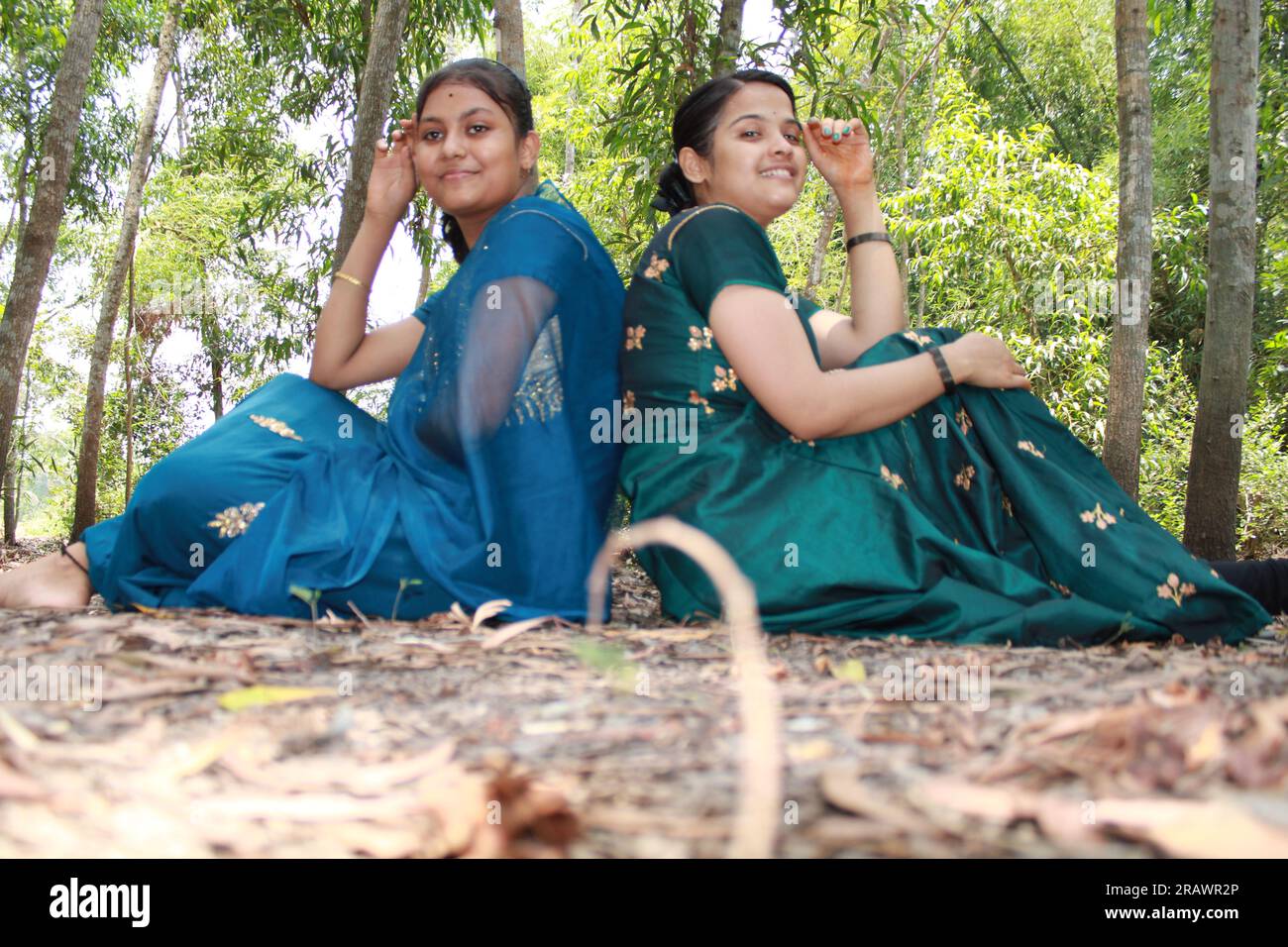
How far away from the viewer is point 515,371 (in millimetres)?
2137

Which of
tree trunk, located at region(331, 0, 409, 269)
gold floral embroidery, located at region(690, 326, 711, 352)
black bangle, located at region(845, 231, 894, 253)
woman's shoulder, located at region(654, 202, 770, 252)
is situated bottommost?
gold floral embroidery, located at region(690, 326, 711, 352)

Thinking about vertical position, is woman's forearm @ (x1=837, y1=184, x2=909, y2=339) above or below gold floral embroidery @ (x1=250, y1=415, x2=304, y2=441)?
above

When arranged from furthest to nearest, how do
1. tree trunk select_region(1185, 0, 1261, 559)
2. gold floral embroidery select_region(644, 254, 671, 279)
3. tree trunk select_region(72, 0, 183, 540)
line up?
tree trunk select_region(72, 0, 183, 540)
tree trunk select_region(1185, 0, 1261, 559)
gold floral embroidery select_region(644, 254, 671, 279)

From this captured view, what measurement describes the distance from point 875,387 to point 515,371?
28.9 inches

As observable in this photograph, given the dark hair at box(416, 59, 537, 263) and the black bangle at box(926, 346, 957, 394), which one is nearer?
the black bangle at box(926, 346, 957, 394)

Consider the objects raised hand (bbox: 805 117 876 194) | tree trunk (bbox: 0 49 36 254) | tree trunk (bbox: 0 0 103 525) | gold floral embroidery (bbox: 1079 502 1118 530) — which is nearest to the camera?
gold floral embroidery (bbox: 1079 502 1118 530)

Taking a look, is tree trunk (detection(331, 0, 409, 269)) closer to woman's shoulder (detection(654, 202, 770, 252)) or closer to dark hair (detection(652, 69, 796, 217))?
dark hair (detection(652, 69, 796, 217))

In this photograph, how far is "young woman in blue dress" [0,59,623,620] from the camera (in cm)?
208

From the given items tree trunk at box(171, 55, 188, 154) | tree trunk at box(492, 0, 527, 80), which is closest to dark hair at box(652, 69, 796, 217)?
tree trunk at box(492, 0, 527, 80)

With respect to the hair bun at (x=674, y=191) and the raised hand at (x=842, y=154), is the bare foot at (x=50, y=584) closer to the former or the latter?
the hair bun at (x=674, y=191)

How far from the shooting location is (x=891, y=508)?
2010 millimetres

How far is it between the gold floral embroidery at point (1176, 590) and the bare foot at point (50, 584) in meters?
2.22

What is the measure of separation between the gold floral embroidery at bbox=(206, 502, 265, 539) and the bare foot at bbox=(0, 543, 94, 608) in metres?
0.35
